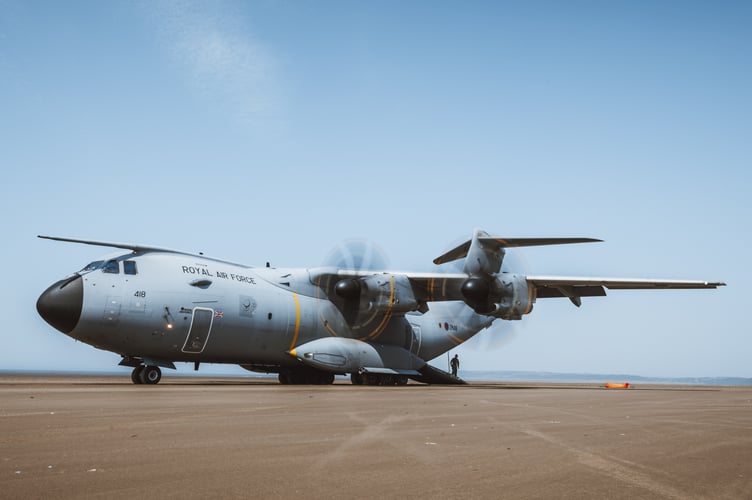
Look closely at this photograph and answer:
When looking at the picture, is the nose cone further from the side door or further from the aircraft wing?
the aircraft wing

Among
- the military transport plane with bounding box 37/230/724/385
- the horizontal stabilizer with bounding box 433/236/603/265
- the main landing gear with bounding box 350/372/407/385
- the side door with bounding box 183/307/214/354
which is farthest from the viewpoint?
the main landing gear with bounding box 350/372/407/385

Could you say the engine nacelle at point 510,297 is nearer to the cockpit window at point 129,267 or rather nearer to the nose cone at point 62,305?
the cockpit window at point 129,267

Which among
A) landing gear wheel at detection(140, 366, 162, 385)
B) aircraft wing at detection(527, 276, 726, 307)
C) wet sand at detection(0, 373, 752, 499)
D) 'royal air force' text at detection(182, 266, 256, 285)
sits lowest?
wet sand at detection(0, 373, 752, 499)

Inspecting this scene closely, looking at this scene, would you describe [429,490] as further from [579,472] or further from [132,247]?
[132,247]

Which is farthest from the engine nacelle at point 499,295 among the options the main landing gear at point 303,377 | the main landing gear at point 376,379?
the main landing gear at point 303,377

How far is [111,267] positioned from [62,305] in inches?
71.1

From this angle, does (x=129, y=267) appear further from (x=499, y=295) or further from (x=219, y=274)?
(x=499, y=295)

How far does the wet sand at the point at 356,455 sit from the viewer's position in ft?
13.3

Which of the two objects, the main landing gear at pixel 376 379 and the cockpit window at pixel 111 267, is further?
the main landing gear at pixel 376 379

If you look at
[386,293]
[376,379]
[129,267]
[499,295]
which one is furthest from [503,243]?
[129,267]

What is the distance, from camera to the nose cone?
1745cm

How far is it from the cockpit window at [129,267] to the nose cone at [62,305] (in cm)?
148

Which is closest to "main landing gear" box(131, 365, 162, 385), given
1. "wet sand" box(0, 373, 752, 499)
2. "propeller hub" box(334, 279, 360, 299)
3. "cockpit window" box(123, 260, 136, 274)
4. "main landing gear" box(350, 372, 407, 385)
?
"cockpit window" box(123, 260, 136, 274)

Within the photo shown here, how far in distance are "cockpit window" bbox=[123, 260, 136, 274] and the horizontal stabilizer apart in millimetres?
11769
